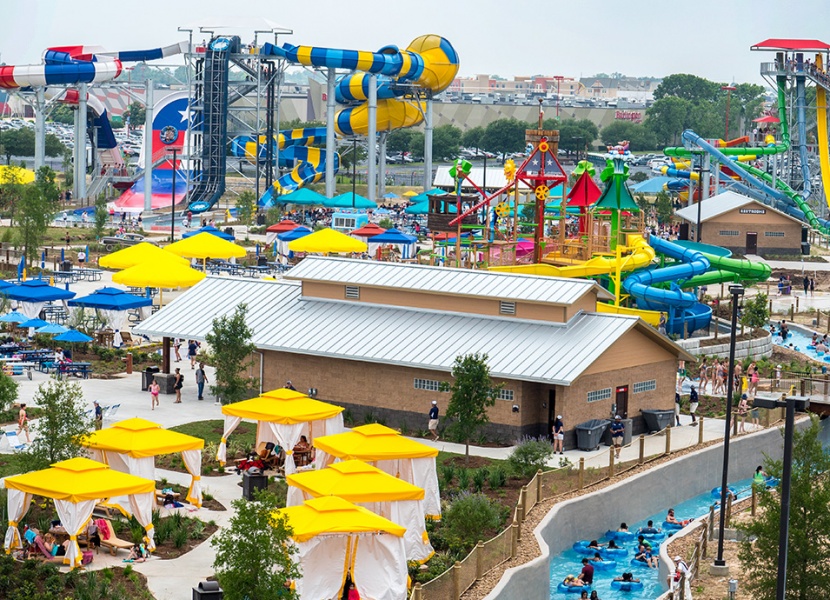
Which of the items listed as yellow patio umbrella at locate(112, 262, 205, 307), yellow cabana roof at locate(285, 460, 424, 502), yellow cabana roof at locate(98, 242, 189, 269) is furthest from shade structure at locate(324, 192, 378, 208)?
yellow cabana roof at locate(285, 460, 424, 502)

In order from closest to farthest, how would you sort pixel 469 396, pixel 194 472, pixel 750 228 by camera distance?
pixel 194 472
pixel 469 396
pixel 750 228

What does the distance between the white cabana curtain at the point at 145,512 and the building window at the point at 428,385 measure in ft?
39.1

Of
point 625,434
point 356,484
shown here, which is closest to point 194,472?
point 356,484

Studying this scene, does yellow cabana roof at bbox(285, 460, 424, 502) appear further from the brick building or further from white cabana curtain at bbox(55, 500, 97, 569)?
→ the brick building

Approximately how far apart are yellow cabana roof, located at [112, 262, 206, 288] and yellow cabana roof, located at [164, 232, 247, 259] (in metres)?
7.34

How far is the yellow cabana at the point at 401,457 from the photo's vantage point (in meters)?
29.9

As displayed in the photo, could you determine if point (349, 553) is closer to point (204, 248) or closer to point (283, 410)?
point (283, 410)

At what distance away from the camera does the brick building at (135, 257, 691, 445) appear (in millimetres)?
37688

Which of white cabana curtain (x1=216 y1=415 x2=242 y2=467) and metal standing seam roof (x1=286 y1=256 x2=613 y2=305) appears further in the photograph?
metal standing seam roof (x1=286 y1=256 x2=613 y2=305)

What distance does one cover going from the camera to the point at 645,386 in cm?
4012

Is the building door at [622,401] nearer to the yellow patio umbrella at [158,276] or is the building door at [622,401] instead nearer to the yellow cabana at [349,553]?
the yellow cabana at [349,553]

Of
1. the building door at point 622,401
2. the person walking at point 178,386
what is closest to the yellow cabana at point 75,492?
the person walking at point 178,386

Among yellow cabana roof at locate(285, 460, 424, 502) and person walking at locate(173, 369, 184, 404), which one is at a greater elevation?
yellow cabana roof at locate(285, 460, 424, 502)

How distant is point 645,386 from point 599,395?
2.20 m
